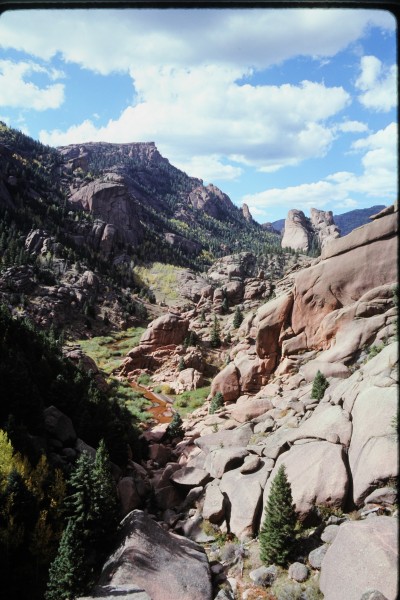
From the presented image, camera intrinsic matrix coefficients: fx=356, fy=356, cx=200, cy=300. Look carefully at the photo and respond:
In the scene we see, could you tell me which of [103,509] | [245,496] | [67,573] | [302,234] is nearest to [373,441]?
[245,496]

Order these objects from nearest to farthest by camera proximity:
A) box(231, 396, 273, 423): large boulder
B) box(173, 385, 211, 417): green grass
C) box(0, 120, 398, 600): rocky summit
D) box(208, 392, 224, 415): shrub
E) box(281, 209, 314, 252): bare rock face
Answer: box(0, 120, 398, 600): rocky summit, box(231, 396, 273, 423): large boulder, box(208, 392, 224, 415): shrub, box(173, 385, 211, 417): green grass, box(281, 209, 314, 252): bare rock face

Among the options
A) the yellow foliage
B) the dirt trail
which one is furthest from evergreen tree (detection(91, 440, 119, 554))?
the dirt trail

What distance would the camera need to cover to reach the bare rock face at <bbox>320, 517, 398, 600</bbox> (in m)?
9.78

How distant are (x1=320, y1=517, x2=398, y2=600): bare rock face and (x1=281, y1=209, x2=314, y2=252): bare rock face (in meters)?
170

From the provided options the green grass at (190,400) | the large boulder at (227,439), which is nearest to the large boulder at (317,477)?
the large boulder at (227,439)

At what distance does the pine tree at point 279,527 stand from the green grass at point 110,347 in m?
36.3

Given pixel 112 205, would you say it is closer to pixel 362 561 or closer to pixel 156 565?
pixel 156 565

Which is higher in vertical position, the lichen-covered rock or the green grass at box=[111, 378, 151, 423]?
the green grass at box=[111, 378, 151, 423]

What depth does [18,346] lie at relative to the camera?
25172 mm

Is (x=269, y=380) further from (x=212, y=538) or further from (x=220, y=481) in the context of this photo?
(x=212, y=538)

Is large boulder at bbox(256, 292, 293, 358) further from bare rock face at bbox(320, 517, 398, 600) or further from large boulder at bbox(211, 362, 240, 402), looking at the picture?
bare rock face at bbox(320, 517, 398, 600)

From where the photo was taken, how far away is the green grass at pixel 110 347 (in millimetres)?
50737

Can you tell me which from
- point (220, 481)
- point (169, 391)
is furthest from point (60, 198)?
point (220, 481)

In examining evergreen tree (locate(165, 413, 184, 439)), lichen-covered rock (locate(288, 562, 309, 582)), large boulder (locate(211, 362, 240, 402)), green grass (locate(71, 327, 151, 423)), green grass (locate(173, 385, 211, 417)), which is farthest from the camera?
green grass (locate(71, 327, 151, 423))
